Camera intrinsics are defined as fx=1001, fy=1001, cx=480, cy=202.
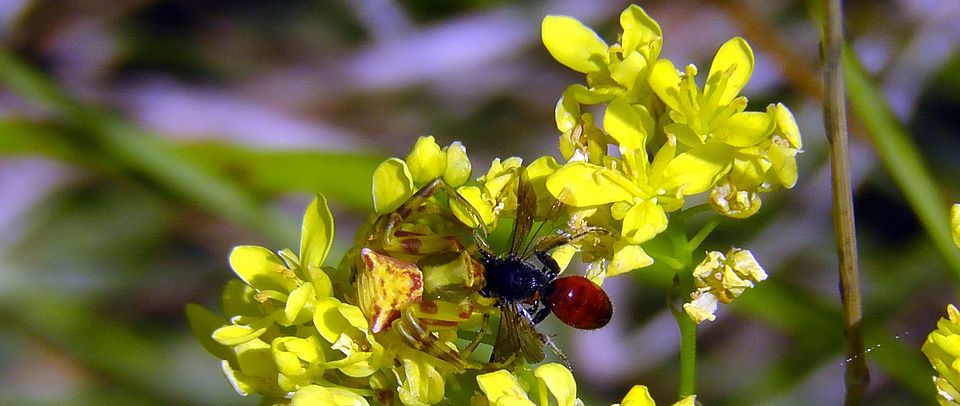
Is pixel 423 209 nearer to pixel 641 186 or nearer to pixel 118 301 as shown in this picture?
pixel 641 186

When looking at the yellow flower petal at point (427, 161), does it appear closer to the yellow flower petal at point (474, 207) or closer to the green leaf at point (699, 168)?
the yellow flower petal at point (474, 207)

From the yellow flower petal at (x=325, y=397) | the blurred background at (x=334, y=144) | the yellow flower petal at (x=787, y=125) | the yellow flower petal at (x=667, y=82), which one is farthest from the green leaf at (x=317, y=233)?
the blurred background at (x=334, y=144)

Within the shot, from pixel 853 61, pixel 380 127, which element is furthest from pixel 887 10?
pixel 380 127

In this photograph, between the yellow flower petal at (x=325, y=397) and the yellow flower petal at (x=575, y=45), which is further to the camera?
the yellow flower petal at (x=575, y=45)

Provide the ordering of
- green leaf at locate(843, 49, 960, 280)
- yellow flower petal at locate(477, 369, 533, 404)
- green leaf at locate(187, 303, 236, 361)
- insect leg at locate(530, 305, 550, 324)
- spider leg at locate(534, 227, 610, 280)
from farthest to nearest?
green leaf at locate(843, 49, 960, 280) < green leaf at locate(187, 303, 236, 361) < insect leg at locate(530, 305, 550, 324) < spider leg at locate(534, 227, 610, 280) < yellow flower petal at locate(477, 369, 533, 404)

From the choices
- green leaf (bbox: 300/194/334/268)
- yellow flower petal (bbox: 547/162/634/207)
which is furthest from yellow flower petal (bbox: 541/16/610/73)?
green leaf (bbox: 300/194/334/268)

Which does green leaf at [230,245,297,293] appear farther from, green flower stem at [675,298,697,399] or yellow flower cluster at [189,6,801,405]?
green flower stem at [675,298,697,399]
